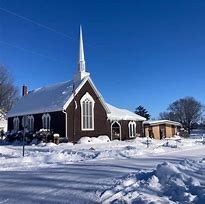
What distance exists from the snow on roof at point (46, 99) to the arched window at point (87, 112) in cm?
171

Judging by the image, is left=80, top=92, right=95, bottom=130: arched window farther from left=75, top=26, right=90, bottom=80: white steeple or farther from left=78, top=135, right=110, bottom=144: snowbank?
left=75, top=26, right=90, bottom=80: white steeple

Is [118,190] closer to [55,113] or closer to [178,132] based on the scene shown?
[55,113]

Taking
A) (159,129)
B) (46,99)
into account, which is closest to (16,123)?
(46,99)

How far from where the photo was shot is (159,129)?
5612 cm

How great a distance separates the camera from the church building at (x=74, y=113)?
114 feet

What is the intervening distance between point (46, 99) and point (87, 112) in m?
5.68

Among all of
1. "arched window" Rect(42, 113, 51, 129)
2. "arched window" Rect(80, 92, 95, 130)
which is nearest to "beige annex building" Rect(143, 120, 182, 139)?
"arched window" Rect(80, 92, 95, 130)

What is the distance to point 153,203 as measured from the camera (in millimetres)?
6391

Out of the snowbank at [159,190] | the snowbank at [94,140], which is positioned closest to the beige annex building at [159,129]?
the snowbank at [94,140]

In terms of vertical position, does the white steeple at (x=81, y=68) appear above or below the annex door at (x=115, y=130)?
above

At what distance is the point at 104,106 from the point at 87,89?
3.22 metres

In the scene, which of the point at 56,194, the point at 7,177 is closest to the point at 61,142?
the point at 7,177

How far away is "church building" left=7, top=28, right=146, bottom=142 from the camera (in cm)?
3475

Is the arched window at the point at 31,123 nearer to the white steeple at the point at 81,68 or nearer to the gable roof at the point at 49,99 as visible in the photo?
Result: the gable roof at the point at 49,99
